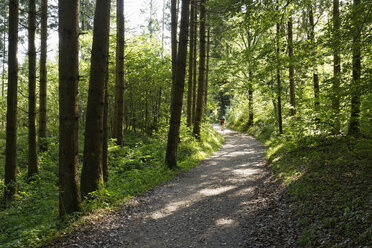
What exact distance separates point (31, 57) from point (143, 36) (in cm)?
971

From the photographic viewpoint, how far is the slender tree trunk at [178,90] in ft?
33.0

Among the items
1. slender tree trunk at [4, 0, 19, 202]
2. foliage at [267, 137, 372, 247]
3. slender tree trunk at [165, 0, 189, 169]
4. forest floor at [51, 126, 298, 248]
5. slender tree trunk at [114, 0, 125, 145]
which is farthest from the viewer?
slender tree trunk at [114, 0, 125, 145]

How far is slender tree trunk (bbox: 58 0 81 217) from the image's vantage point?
4.84 metres

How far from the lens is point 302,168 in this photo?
7773 millimetres

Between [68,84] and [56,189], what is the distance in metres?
5.60

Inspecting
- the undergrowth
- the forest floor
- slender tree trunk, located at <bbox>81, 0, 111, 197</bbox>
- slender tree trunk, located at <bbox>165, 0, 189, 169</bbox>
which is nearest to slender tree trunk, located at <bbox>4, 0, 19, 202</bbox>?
slender tree trunk, located at <bbox>81, 0, 111, 197</bbox>

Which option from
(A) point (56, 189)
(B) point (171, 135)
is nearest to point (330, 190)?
(B) point (171, 135)

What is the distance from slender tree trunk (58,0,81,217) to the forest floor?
138 centimetres

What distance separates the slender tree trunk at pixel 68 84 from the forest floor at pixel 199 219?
138cm

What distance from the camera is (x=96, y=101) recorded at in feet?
20.3

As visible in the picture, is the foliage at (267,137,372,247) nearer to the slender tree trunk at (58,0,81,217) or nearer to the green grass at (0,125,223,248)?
the green grass at (0,125,223,248)

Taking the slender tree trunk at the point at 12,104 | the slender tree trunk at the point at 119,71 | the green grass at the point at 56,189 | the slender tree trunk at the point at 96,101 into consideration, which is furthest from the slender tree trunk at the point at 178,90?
the slender tree trunk at the point at 12,104

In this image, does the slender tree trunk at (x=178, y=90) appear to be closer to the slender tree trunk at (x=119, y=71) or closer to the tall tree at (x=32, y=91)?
the slender tree trunk at (x=119, y=71)

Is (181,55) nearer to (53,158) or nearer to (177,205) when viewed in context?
(177,205)
